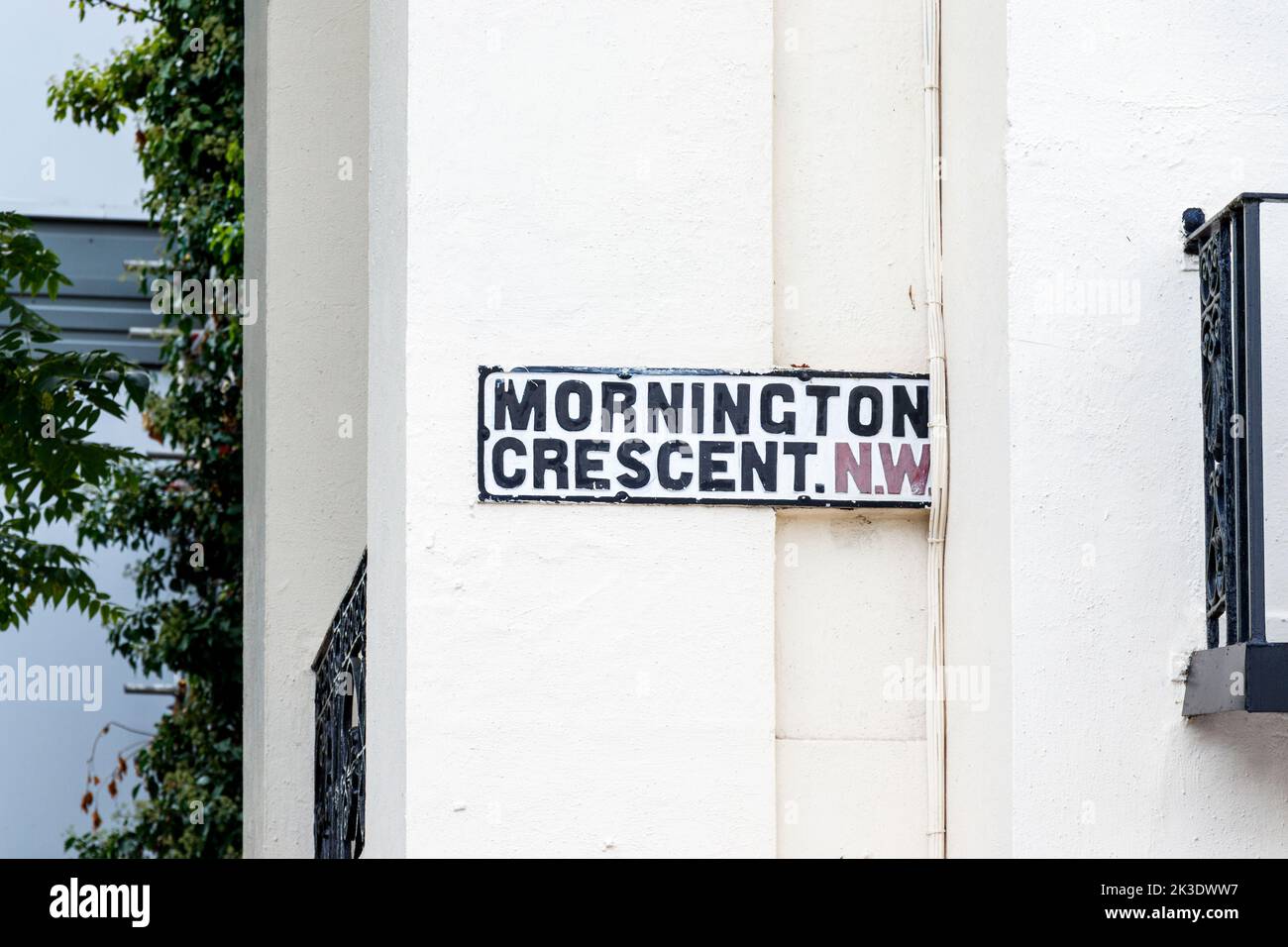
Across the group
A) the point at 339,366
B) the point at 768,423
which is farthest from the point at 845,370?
the point at 339,366

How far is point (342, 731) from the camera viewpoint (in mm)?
6090

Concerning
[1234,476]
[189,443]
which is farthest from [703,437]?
[189,443]

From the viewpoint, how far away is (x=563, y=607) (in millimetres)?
4504

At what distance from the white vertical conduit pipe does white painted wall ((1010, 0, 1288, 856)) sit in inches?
16.0

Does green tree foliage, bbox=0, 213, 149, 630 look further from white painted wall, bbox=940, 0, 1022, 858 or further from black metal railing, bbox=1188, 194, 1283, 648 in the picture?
black metal railing, bbox=1188, 194, 1283, 648

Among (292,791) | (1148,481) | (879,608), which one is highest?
(1148,481)

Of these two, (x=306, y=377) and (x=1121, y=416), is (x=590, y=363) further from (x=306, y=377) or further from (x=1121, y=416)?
(x=306, y=377)

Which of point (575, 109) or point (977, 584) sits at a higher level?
point (575, 109)

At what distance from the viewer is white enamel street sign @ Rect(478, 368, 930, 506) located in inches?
179

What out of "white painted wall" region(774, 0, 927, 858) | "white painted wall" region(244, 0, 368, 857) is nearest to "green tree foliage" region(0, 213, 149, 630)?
"white painted wall" region(244, 0, 368, 857)

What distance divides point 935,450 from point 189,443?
8442 mm
